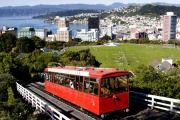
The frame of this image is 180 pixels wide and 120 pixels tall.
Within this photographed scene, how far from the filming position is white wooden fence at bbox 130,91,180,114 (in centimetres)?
1858

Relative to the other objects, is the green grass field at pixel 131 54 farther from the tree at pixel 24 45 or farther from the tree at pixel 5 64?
the tree at pixel 5 64

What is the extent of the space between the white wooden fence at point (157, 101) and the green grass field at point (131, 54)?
70.1 metres

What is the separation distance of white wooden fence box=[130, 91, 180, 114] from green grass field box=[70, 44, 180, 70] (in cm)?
7011

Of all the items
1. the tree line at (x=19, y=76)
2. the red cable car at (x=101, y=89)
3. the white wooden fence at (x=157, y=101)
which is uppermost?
the red cable car at (x=101, y=89)

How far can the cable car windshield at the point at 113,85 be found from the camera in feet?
58.6

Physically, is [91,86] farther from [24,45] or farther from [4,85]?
[24,45]

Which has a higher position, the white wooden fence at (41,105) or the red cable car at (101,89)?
the red cable car at (101,89)

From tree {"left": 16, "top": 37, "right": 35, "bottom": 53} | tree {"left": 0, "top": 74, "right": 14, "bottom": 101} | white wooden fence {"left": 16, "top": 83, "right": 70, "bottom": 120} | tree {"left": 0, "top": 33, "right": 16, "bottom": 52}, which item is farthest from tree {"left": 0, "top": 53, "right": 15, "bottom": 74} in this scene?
tree {"left": 0, "top": 33, "right": 16, "bottom": 52}

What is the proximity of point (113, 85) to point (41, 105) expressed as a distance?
4883 millimetres

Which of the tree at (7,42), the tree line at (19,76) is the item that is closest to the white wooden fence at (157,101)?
the tree line at (19,76)

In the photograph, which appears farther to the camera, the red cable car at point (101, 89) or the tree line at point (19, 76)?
the tree line at point (19, 76)

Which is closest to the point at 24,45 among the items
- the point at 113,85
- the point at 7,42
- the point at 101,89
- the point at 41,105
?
the point at 7,42

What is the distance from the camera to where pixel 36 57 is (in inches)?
2183

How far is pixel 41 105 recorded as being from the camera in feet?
69.2
